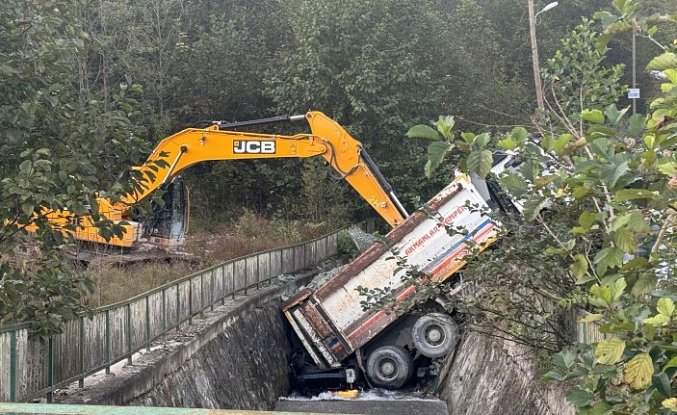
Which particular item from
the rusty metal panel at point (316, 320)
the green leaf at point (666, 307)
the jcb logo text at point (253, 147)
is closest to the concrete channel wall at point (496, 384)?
the rusty metal panel at point (316, 320)

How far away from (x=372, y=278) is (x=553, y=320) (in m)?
6.77

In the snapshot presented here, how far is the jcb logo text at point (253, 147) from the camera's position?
16.8 metres

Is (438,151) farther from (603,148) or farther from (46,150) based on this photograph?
(46,150)

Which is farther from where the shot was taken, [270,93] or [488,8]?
[488,8]

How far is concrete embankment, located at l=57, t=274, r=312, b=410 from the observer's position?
27.7 ft

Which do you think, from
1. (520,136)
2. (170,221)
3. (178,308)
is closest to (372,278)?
(178,308)

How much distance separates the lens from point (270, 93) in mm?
27844

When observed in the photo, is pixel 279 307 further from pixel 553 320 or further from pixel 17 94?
pixel 17 94

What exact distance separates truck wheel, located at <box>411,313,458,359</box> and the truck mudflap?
0.56 metres

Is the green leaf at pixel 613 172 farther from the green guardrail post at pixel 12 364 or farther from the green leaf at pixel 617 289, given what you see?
the green guardrail post at pixel 12 364

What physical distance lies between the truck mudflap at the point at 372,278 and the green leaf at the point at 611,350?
433 inches

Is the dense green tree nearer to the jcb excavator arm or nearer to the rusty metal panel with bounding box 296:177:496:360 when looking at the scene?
the rusty metal panel with bounding box 296:177:496:360

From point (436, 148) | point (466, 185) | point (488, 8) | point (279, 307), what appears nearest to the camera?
point (436, 148)

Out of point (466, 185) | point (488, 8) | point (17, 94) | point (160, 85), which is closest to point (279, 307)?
point (466, 185)
